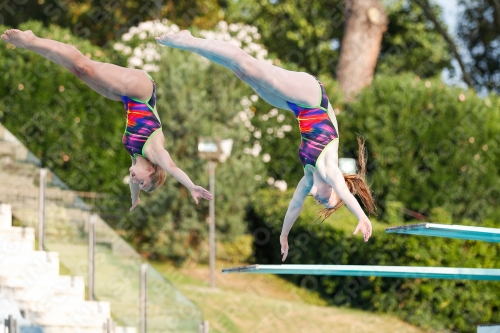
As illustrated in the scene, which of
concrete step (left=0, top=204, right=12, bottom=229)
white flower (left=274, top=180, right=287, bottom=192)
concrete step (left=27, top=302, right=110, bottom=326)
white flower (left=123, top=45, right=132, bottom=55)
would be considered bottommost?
concrete step (left=27, top=302, right=110, bottom=326)

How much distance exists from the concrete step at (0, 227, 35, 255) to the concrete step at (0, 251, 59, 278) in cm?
14

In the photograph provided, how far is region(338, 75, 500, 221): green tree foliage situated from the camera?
65.0ft

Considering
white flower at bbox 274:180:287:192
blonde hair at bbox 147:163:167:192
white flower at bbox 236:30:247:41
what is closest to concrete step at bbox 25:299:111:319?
blonde hair at bbox 147:163:167:192

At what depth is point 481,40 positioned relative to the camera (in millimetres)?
30656

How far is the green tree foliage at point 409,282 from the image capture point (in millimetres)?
17297

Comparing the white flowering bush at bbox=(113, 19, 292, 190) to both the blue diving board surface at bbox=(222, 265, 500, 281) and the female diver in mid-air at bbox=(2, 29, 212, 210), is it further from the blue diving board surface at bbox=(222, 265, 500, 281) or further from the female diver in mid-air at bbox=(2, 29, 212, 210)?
the female diver in mid-air at bbox=(2, 29, 212, 210)

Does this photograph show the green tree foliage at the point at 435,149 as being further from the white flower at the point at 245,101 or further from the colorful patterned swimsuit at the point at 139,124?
the colorful patterned swimsuit at the point at 139,124

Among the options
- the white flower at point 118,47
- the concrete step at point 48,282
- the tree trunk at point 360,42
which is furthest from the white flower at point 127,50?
the concrete step at point 48,282

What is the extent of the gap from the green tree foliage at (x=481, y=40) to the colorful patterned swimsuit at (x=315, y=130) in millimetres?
22442

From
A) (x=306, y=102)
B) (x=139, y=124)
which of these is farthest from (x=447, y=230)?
(x=139, y=124)

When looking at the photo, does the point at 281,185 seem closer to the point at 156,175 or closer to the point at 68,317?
the point at 68,317

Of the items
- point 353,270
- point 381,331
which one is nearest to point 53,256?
point 381,331

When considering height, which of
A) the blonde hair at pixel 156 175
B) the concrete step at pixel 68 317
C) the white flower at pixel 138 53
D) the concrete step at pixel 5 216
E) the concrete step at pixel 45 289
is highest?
the white flower at pixel 138 53

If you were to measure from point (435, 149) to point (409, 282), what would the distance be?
11.7 feet
